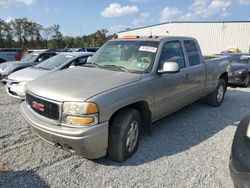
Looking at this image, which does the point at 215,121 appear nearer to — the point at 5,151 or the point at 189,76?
the point at 189,76

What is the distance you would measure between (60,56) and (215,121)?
5331 mm

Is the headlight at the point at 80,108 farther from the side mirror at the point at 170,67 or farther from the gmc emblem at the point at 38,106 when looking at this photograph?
the side mirror at the point at 170,67

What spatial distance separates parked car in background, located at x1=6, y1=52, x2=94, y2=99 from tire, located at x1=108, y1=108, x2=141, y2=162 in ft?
8.00

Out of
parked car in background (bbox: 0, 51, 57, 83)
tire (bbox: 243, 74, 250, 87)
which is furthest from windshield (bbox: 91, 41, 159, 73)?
tire (bbox: 243, 74, 250, 87)

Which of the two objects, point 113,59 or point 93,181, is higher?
point 113,59

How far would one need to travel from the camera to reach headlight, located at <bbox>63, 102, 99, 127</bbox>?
3.05m

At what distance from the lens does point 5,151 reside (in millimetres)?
3885

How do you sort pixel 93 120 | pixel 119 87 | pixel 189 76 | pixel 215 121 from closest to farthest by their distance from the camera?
pixel 93 120 → pixel 119 87 → pixel 189 76 → pixel 215 121

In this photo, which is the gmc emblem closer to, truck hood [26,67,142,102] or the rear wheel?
truck hood [26,67,142,102]

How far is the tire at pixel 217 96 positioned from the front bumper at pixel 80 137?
4.23m

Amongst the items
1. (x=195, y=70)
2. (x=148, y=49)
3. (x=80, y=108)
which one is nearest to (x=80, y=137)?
(x=80, y=108)

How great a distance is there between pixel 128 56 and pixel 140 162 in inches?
72.6

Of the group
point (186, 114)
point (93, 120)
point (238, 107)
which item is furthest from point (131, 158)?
point (238, 107)


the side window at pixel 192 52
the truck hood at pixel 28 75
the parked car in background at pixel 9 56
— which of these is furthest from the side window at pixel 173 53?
the parked car in background at pixel 9 56
